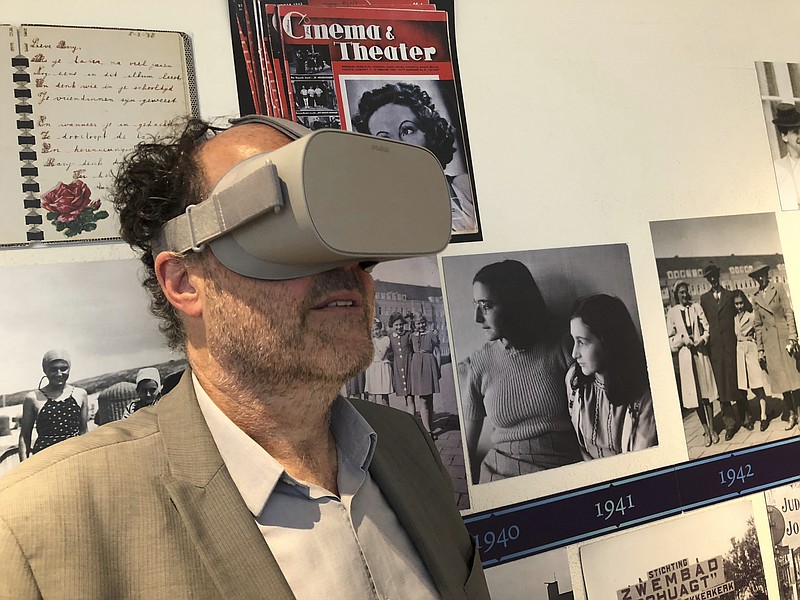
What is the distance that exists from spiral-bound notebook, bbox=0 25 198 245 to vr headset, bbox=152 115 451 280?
0.28m

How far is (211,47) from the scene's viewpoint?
933mm

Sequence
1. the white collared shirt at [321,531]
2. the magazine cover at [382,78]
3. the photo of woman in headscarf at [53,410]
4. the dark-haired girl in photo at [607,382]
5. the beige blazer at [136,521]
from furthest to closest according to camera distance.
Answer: the dark-haired girl in photo at [607,382] → the magazine cover at [382,78] → the photo of woman in headscarf at [53,410] → the white collared shirt at [321,531] → the beige blazer at [136,521]

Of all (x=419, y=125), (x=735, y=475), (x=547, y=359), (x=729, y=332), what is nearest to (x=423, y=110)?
(x=419, y=125)

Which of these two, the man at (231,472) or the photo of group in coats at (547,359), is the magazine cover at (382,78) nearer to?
the photo of group in coats at (547,359)

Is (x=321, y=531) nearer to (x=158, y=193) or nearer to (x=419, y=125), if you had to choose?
(x=158, y=193)

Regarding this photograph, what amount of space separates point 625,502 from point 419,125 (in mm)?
725

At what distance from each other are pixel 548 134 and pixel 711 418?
1.96 feet

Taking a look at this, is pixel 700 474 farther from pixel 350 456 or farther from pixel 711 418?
pixel 350 456

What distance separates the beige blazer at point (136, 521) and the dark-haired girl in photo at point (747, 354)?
998 millimetres

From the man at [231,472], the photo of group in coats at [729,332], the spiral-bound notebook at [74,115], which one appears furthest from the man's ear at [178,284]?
the photo of group in coats at [729,332]

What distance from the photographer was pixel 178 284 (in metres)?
0.68

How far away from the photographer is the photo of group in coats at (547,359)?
1.03 m

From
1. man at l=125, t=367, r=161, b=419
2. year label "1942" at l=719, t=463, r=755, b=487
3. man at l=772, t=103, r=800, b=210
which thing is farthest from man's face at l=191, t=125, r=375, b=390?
man at l=772, t=103, r=800, b=210

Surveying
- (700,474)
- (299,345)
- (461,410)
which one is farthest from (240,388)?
(700,474)
